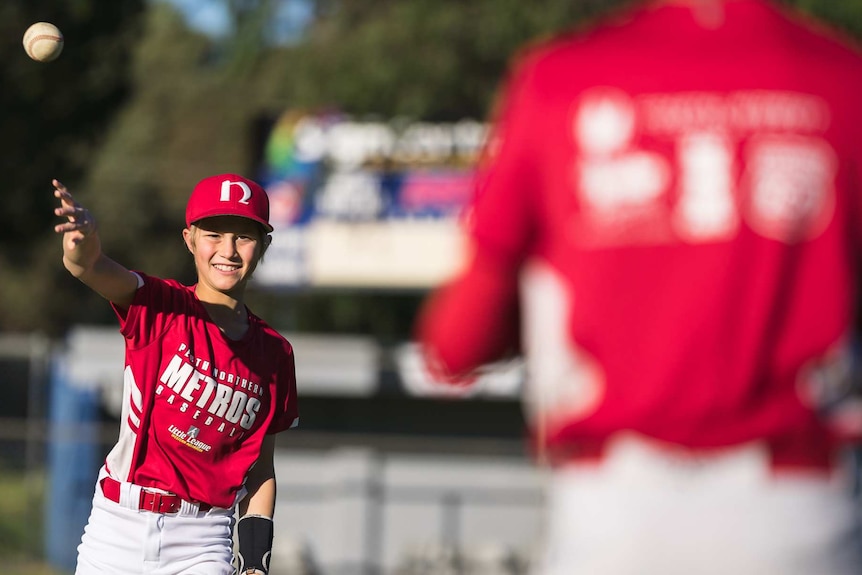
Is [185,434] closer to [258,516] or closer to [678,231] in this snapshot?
[258,516]

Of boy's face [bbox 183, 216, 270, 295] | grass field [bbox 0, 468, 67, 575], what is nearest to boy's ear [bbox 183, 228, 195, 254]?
boy's face [bbox 183, 216, 270, 295]

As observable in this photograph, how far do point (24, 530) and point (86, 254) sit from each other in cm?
1563

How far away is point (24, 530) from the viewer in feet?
64.0

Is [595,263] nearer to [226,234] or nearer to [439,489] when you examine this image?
[226,234]

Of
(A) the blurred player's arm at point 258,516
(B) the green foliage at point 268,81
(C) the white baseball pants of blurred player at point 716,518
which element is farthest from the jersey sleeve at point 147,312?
(B) the green foliage at point 268,81

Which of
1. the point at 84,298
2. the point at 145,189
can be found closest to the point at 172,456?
the point at 84,298

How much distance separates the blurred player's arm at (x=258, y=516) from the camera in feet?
17.5

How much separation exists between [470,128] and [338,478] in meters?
7.13

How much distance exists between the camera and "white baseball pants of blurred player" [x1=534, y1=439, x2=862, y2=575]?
2469 mm

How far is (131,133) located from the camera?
49.6 m

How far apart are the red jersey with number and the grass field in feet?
49.1

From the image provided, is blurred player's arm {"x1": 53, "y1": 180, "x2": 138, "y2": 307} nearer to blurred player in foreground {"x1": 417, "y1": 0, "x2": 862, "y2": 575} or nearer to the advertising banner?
blurred player in foreground {"x1": 417, "y1": 0, "x2": 862, "y2": 575}

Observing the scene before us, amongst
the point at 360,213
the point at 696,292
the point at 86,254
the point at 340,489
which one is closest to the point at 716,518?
the point at 696,292

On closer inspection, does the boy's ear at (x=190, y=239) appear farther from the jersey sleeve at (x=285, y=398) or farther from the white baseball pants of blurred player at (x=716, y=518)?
the white baseball pants of blurred player at (x=716, y=518)
